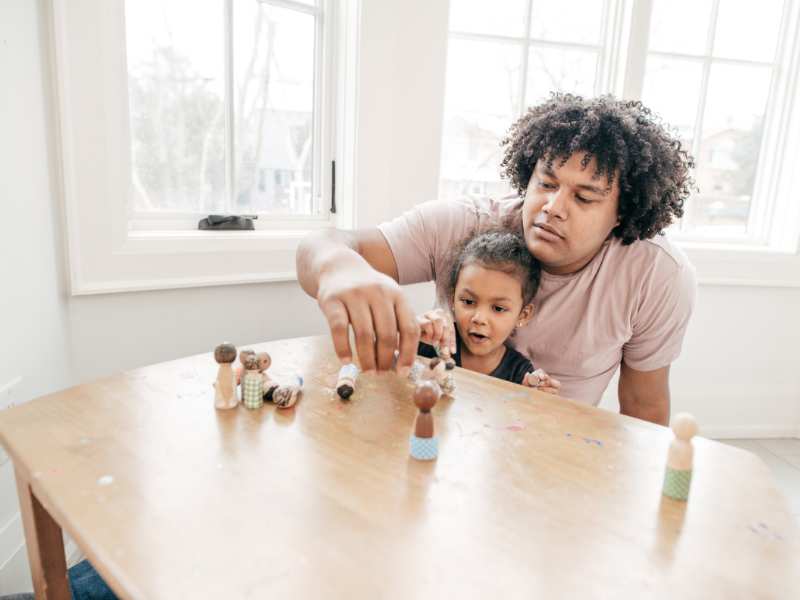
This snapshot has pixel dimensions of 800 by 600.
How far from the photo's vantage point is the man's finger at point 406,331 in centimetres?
80

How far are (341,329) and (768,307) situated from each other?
86.1 inches

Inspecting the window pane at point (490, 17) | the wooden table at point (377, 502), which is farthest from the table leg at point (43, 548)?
the window pane at point (490, 17)

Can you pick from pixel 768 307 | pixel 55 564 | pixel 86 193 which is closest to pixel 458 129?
pixel 86 193

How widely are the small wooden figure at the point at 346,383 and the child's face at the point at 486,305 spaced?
0.42 meters

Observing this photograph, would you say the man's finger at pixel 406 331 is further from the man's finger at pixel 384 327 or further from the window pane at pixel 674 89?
the window pane at pixel 674 89

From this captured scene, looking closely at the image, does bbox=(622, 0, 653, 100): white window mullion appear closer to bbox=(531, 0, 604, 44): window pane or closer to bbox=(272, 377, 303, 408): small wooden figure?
bbox=(531, 0, 604, 44): window pane

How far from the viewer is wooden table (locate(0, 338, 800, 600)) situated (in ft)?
1.71

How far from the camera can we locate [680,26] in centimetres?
216

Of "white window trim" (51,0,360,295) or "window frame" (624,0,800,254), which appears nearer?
"white window trim" (51,0,360,295)

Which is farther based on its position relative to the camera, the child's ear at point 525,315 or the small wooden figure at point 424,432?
the child's ear at point 525,315

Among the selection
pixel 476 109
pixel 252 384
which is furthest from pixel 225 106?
pixel 252 384

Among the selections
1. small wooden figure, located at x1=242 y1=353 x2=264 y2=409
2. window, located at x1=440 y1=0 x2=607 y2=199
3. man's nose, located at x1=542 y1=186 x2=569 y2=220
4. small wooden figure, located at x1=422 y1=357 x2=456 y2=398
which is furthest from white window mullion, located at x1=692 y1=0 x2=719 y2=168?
small wooden figure, located at x1=242 y1=353 x2=264 y2=409

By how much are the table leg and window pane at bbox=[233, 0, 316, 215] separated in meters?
1.17

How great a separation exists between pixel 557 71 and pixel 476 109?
34 cm
